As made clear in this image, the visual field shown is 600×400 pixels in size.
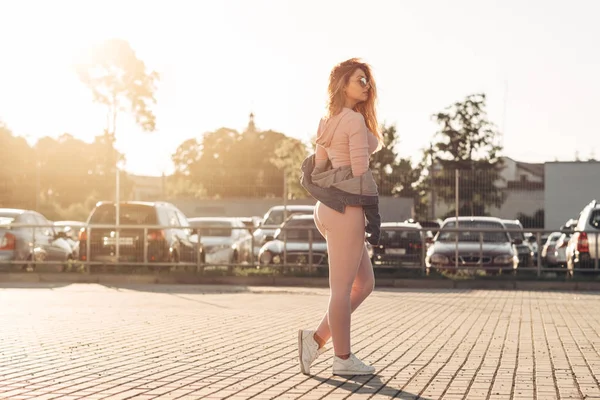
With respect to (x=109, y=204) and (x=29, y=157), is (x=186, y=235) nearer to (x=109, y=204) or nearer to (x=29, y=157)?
(x=109, y=204)

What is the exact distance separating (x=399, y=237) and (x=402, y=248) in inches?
9.7

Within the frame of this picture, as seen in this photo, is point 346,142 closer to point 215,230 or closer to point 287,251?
point 287,251

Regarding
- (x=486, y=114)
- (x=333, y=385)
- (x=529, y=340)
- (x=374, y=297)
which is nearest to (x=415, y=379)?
(x=333, y=385)

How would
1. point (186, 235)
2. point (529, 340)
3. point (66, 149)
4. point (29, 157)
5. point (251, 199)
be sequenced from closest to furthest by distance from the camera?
point (529, 340), point (186, 235), point (251, 199), point (29, 157), point (66, 149)

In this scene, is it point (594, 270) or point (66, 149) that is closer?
point (594, 270)

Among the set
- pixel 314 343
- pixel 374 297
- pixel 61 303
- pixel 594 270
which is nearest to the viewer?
pixel 314 343

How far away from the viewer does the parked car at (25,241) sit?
25297mm

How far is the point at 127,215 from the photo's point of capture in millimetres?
26328

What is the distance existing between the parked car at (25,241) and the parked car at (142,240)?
860 mm

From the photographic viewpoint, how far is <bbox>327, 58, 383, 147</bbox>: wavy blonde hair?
7.61 m

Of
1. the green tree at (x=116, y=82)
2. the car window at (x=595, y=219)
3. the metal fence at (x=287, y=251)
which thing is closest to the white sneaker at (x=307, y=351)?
the metal fence at (x=287, y=251)

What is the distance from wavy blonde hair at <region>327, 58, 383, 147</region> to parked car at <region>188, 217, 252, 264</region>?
683 inches

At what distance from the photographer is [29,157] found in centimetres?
8075

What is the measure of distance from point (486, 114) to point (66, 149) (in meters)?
50.1
